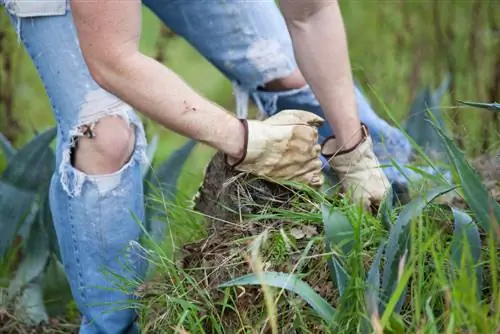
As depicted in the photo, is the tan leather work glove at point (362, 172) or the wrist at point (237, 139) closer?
the wrist at point (237, 139)

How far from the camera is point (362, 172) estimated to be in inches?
88.9

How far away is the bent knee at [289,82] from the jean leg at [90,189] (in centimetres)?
50

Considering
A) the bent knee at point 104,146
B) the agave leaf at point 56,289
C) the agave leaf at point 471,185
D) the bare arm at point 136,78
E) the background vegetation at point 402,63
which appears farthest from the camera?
the background vegetation at point 402,63

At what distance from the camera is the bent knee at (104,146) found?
2.24 meters

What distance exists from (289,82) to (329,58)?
0.39 m

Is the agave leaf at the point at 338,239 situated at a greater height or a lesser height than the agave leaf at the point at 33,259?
greater

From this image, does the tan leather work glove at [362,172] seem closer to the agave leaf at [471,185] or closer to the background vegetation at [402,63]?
the agave leaf at [471,185]

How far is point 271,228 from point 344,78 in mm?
466

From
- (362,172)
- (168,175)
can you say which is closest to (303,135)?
(362,172)

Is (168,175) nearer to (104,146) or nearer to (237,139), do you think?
(104,146)

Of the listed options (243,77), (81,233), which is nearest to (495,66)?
(243,77)

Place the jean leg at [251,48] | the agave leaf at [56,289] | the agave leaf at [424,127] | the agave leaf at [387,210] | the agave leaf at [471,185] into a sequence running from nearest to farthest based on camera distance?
the agave leaf at [471,185], the agave leaf at [387,210], the jean leg at [251,48], the agave leaf at [56,289], the agave leaf at [424,127]

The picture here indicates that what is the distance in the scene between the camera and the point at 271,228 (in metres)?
2.05

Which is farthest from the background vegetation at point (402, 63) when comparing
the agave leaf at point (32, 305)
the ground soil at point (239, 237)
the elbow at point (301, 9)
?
the ground soil at point (239, 237)
